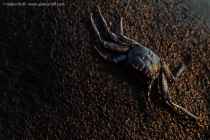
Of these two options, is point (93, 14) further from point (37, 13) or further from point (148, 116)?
point (148, 116)

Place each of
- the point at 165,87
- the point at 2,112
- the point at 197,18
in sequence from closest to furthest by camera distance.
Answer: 1. the point at 2,112
2. the point at 165,87
3. the point at 197,18

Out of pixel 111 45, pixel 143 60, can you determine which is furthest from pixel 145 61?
pixel 111 45

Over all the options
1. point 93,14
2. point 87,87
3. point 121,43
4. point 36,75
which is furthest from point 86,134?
point 93,14

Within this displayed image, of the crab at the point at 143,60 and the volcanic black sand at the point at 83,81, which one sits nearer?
the volcanic black sand at the point at 83,81

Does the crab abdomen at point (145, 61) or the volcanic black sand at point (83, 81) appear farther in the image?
the crab abdomen at point (145, 61)

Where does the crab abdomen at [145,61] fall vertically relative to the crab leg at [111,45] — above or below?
below
